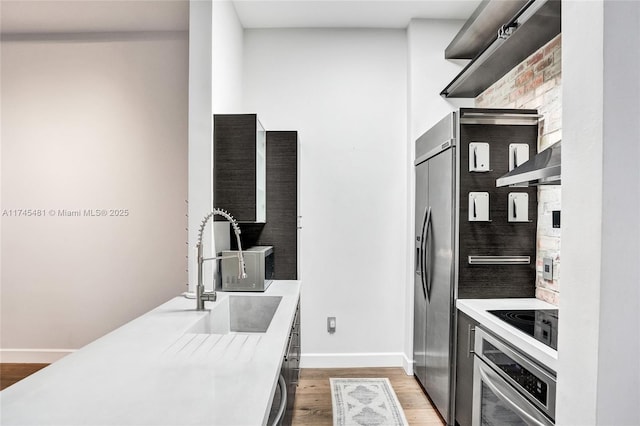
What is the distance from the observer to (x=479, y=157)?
7.50 feet

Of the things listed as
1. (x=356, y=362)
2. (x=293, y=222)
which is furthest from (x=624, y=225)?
(x=356, y=362)

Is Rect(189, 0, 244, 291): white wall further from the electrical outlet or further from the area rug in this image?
the electrical outlet

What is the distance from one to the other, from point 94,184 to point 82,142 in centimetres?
41

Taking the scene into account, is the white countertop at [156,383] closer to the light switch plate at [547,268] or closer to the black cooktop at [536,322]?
the black cooktop at [536,322]

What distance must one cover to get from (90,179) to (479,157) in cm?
339

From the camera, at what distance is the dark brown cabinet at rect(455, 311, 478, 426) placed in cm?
210

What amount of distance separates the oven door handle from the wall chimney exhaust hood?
76.1 inches

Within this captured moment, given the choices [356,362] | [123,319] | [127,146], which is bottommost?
[356,362]

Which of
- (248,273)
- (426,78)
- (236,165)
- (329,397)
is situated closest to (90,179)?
(236,165)

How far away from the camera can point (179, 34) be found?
3402mm

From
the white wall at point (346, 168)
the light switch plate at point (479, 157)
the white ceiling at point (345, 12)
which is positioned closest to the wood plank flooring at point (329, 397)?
the white wall at point (346, 168)

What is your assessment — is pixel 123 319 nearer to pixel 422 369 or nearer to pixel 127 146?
pixel 127 146

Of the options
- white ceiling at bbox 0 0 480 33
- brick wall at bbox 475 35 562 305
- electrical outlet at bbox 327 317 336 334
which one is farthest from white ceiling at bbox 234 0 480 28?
electrical outlet at bbox 327 317 336 334

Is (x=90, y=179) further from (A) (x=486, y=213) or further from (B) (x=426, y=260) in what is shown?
(A) (x=486, y=213)
